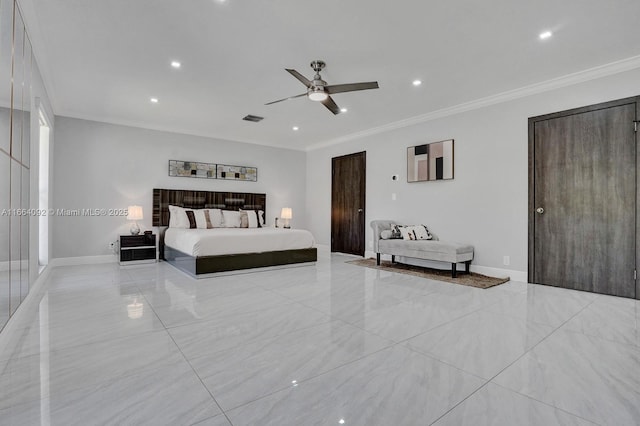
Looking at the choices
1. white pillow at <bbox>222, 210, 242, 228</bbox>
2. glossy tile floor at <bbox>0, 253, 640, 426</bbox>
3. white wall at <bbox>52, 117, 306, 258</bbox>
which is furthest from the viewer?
white pillow at <bbox>222, 210, 242, 228</bbox>

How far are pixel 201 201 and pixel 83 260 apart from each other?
2220 millimetres

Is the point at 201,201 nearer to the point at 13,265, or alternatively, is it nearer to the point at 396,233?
the point at 396,233

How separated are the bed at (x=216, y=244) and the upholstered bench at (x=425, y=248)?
3.84 ft

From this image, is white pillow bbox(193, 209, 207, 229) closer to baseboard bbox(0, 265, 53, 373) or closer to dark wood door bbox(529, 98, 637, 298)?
baseboard bbox(0, 265, 53, 373)

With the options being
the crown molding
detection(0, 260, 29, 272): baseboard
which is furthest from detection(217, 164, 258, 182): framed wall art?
detection(0, 260, 29, 272): baseboard

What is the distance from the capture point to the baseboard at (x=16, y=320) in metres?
2.13

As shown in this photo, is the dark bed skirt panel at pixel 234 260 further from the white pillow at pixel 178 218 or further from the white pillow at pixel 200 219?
the white pillow at pixel 200 219

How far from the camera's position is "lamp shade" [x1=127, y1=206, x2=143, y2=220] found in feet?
18.6

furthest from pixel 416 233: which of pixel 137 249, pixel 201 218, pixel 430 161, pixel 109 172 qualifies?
pixel 109 172

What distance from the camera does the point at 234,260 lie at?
15.4 ft

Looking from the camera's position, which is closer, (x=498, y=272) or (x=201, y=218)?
(x=498, y=272)

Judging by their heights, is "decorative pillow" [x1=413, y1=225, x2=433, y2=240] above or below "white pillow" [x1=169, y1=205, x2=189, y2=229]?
below

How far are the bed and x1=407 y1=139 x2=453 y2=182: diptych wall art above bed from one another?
7.11 feet

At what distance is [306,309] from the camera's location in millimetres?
3084
